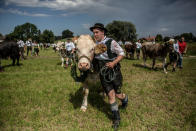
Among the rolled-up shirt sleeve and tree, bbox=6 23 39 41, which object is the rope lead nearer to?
the rolled-up shirt sleeve

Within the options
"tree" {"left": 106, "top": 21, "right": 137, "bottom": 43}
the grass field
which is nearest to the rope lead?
the grass field

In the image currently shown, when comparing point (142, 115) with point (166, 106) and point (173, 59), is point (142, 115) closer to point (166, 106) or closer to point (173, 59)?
point (166, 106)

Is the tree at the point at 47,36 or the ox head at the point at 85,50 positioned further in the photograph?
the tree at the point at 47,36

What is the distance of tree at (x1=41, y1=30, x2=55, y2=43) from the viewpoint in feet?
294

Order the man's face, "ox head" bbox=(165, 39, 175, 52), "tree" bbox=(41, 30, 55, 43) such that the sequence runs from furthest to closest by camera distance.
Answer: "tree" bbox=(41, 30, 55, 43)
"ox head" bbox=(165, 39, 175, 52)
the man's face

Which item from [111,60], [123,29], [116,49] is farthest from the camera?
[123,29]

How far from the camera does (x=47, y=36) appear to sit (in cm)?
9044

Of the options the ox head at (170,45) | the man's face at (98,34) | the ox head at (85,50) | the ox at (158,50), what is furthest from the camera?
the ox at (158,50)

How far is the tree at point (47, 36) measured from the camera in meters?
89.7

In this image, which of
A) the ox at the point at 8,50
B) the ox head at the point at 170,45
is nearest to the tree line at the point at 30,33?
the ox at the point at 8,50

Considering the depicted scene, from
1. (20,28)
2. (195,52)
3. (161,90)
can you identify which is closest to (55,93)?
(161,90)

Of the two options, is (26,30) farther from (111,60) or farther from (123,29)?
(111,60)

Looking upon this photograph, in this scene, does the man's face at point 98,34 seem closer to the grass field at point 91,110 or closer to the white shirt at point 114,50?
the white shirt at point 114,50

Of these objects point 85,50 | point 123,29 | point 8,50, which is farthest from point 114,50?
point 123,29
